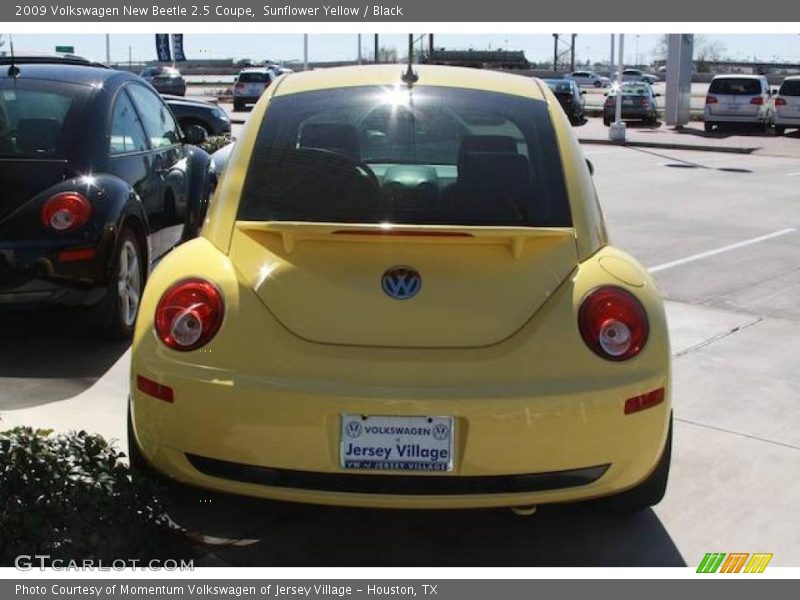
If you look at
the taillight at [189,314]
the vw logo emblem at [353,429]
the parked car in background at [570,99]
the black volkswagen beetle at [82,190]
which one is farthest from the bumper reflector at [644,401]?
the parked car in background at [570,99]

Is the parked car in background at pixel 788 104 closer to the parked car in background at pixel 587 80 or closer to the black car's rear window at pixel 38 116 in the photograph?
the black car's rear window at pixel 38 116

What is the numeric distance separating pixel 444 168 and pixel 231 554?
1.89 m

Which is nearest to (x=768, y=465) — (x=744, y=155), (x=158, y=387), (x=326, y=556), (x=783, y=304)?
(x=326, y=556)

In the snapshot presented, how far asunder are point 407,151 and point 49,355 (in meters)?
2.58

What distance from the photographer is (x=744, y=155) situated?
75.8ft

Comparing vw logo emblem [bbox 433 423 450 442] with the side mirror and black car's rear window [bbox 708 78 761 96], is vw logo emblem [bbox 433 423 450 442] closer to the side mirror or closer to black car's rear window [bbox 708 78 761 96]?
the side mirror

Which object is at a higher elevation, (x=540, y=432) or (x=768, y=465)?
(x=540, y=432)

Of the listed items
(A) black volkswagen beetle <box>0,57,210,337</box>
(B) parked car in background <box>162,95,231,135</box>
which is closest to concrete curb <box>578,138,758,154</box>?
(B) parked car in background <box>162,95,231,135</box>

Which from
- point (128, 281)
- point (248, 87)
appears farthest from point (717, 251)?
point (248, 87)

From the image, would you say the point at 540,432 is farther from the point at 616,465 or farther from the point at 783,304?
the point at 783,304

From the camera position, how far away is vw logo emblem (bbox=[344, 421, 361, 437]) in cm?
300

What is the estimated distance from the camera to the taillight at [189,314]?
3146mm

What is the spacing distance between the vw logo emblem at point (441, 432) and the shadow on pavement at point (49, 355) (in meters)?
2.56

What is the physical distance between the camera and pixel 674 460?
4.29m
